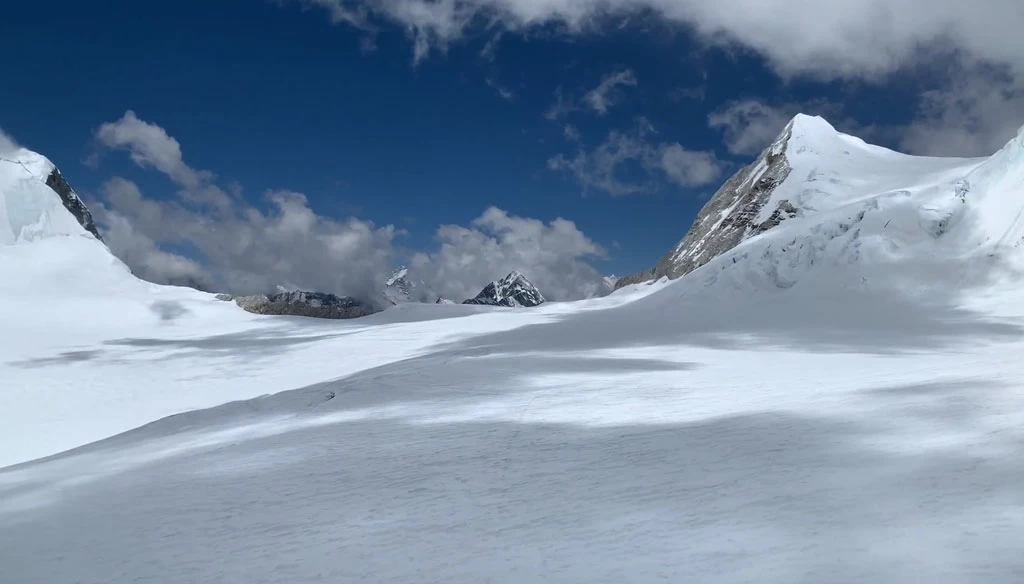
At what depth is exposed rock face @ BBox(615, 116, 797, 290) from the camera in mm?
54562

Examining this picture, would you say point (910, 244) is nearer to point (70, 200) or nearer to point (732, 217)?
point (732, 217)

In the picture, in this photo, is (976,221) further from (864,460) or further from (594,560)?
(594,560)

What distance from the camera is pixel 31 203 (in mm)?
50094

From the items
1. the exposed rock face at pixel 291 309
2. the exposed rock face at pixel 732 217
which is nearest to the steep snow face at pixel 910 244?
the exposed rock face at pixel 732 217

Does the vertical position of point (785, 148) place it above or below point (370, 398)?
above

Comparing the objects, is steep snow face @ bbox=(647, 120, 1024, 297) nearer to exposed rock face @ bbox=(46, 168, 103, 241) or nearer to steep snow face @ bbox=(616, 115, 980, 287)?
steep snow face @ bbox=(616, 115, 980, 287)

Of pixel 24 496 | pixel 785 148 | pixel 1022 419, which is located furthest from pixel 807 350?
pixel 785 148

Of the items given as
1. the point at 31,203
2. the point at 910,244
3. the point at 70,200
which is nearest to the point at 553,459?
the point at 910,244

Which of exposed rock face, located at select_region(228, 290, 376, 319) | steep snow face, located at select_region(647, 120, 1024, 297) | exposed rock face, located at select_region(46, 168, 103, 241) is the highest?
exposed rock face, located at select_region(46, 168, 103, 241)

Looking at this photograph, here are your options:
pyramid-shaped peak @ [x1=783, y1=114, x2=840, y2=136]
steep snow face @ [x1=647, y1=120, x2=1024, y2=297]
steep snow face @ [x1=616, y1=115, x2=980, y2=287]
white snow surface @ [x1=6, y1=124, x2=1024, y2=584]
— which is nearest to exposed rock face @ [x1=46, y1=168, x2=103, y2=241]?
white snow surface @ [x1=6, y1=124, x2=1024, y2=584]

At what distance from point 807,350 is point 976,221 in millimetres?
18907

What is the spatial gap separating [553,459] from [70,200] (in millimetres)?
64364

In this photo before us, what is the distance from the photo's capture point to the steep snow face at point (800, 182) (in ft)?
148

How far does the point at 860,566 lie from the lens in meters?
4.84
